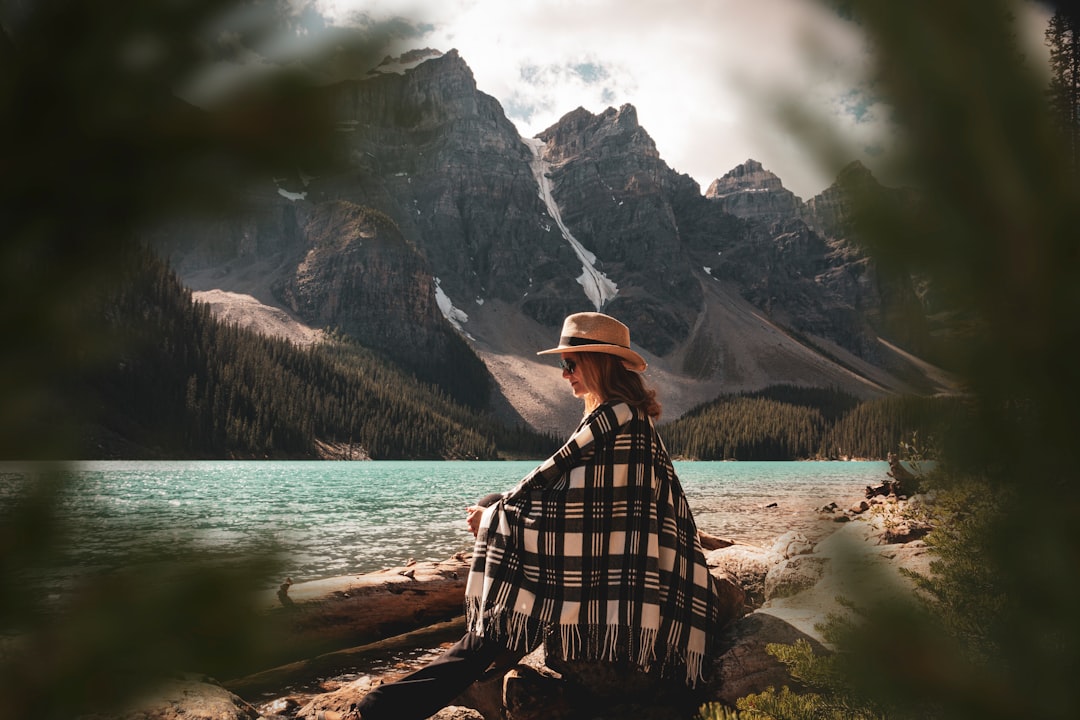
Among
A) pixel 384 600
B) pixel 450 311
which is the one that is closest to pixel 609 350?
pixel 384 600

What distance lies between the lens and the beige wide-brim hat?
4.41m

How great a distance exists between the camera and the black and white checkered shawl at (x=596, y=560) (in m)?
4.09

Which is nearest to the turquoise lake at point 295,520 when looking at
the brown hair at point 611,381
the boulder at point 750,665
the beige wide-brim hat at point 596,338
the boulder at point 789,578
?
the boulder at point 789,578

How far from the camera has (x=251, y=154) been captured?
56 cm

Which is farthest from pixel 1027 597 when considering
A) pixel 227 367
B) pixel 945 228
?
pixel 227 367

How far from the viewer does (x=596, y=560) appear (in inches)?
162

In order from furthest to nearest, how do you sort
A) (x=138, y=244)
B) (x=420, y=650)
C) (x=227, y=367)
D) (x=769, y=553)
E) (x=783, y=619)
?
(x=227, y=367), (x=420, y=650), (x=769, y=553), (x=783, y=619), (x=138, y=244)

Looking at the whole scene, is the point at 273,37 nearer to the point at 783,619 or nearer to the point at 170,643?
the point at 170,643

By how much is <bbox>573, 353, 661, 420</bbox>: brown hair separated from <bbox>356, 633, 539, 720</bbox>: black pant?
1605mm

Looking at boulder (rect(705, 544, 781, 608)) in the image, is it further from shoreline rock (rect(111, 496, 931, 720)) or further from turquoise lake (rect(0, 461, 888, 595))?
turquoise lake (rect(0, 461, 888, 595))

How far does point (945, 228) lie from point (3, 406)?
788mm

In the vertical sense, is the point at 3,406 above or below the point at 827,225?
below

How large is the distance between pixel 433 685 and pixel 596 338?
93.0 inches

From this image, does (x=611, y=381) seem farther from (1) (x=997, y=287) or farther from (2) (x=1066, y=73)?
(1) (x=997, y=287)
